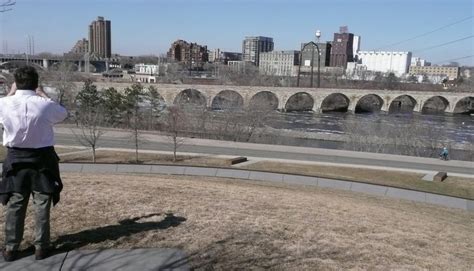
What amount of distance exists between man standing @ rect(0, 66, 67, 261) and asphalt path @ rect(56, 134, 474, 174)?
27.0m

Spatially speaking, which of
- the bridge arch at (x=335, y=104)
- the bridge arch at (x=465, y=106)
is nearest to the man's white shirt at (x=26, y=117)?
the bridge arch at (x=335, y=104)

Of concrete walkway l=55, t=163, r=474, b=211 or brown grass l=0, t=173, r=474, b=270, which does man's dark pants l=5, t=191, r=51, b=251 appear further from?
concrete walkway l=55, t=163, r=474, b=211

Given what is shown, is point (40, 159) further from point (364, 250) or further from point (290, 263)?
point (364, 250)

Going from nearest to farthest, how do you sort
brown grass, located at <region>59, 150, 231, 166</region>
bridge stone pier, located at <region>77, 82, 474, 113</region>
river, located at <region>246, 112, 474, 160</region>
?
brown grass, located at <region>59, 150, 231, 166</region> → river, located at <region>246, 112, 474, 160</region> → bridge stone pier, located at <region>77, 82, 474, 113</region>

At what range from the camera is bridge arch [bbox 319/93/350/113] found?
9911 centimetres

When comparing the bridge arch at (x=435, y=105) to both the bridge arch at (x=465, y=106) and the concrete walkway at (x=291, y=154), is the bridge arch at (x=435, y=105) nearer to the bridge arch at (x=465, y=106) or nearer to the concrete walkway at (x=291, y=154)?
the bridge arch at (x=465, y=106)

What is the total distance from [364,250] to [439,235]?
275 cm

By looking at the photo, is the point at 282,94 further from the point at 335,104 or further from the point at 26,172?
the point at 26,172

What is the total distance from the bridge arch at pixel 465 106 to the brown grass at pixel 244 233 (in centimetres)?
10293

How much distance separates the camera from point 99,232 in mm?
5492

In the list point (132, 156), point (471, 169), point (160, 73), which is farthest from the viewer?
point (160, 73)

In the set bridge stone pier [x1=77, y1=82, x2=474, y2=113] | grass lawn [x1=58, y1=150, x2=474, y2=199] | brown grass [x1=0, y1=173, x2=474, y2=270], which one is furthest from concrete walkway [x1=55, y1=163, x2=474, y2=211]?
bridge stone pier [x1=77, y1=82, x2=474, y2=113]

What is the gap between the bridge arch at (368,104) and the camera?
99.2m

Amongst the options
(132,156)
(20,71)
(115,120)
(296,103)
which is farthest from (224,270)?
(296,103)
